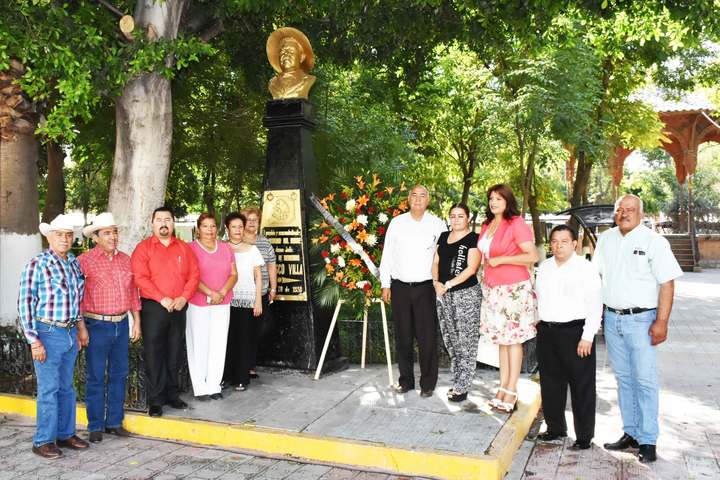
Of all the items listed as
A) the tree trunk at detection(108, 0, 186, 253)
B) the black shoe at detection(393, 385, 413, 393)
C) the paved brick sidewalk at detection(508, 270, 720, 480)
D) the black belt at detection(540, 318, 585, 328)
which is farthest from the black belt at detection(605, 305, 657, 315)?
the tree trunk at detection(108, 0, 186, 253)

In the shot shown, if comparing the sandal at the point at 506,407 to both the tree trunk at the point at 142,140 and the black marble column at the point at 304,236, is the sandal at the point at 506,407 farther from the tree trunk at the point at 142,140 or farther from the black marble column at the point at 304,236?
the tree trunk at the point at 142,140

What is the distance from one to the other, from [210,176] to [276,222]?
13.0 meters

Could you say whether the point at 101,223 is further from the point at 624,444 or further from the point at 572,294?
the point at 624,444

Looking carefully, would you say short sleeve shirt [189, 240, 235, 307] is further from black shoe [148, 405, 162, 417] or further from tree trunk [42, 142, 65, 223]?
tree trunk [42, 142, 65, 223]

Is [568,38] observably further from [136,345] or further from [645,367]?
[136,345]

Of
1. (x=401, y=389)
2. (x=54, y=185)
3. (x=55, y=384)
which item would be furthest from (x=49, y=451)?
(x=54, y=185)

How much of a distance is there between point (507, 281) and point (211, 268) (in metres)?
2.86

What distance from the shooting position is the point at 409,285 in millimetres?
6273

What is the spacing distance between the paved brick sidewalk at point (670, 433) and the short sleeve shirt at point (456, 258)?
5.05 feet

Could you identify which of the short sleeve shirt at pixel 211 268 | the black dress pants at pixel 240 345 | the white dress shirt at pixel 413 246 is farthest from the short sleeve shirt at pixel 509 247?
the black dress pants at pixel 240 345

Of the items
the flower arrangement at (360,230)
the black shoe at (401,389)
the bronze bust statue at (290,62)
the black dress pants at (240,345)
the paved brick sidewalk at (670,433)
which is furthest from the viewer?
the bronze bust statue at (290,62)

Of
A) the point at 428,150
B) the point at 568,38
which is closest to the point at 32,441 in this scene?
the point at 568,38

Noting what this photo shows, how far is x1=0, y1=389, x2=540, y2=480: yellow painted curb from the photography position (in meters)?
4.73

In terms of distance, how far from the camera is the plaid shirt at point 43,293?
4.98 meters
